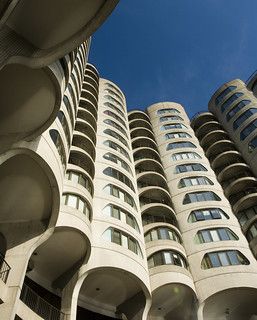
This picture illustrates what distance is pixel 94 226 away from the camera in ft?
82.0

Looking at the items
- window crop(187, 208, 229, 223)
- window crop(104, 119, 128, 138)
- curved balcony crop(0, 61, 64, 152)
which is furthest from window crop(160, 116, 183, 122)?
curved balcony crop(0, 61, 64, 152)

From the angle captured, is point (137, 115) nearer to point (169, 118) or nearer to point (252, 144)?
point (169, 118)

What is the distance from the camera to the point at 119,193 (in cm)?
3006

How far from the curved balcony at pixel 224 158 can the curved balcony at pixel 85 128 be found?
17.6 meters

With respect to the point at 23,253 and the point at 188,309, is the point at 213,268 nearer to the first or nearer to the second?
the point at 188,309

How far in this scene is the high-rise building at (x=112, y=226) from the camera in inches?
733

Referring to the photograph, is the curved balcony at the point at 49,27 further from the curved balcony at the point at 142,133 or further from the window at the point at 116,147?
the curved balcony at the point at 142,133

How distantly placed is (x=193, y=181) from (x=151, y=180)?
474 centimetres

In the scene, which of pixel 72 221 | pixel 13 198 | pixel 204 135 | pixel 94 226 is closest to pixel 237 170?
pixel 204 135

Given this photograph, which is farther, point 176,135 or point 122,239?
point 176,135

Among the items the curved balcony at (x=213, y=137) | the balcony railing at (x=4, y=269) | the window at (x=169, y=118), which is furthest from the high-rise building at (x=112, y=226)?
the window at (x=169, y=118)

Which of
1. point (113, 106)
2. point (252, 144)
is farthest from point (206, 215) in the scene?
point (113, 106)

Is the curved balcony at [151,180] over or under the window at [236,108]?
under

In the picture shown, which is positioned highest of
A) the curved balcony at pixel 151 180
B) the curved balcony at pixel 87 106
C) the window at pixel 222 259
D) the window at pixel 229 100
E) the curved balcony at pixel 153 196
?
the window at pixel 229 100
